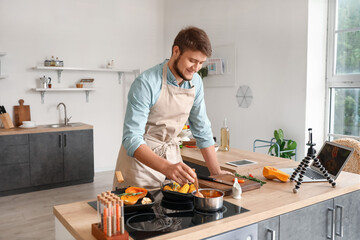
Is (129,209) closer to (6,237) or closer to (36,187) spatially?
(6,237)

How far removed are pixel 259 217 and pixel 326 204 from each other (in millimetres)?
506

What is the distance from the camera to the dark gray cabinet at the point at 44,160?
446 cm

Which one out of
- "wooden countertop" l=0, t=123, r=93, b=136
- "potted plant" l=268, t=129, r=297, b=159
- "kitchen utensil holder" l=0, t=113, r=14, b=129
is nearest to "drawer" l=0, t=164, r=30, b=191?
"wooden countertop" l=0, t=123, r=93, b=136

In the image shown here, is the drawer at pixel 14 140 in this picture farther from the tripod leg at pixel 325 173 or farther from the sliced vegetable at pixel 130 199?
the tripod leg at pixel 325 173

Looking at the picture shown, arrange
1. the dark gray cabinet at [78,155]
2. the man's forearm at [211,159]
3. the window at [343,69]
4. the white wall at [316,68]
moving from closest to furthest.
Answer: the man's forearm at [211,159] → the window at [343,69] → the white wall at [316,68] → the dark gray cabinet at [78,155]

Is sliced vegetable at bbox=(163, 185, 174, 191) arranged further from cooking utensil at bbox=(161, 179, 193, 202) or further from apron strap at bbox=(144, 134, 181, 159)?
apron strap at bbox=(144, 134, 181, 159)

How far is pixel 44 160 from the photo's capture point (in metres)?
4.71

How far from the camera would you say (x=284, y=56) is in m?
4.30

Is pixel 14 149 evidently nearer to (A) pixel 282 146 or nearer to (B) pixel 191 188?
(A) pixel 282 146

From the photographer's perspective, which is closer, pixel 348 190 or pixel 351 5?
pixel 348 190

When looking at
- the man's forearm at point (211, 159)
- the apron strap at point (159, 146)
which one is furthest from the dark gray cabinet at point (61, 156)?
the man's forearm at point (211, 159)

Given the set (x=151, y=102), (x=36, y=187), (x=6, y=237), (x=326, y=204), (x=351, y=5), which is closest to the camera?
(x=326, y=204)

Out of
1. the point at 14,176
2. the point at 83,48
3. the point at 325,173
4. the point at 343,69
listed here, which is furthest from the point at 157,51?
the point at 325,173

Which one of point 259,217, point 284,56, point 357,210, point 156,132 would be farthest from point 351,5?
point 259,217
